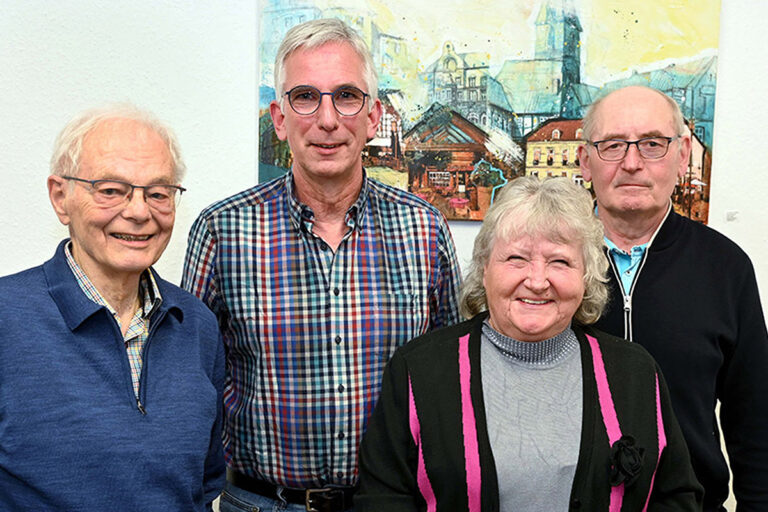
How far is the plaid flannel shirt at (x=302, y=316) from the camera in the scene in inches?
59.7

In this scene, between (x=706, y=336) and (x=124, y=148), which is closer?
(x=124, y=148)

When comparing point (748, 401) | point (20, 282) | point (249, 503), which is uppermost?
point (20, 282)

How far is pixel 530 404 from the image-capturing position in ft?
4.37

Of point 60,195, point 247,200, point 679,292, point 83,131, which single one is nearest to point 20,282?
point 60,195

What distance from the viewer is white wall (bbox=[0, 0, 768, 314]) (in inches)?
89.3

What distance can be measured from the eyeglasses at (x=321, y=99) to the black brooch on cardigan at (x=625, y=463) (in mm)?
967

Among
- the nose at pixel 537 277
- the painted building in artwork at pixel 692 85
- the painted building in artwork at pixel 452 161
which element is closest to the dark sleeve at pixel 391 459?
the nose at pixel 537 277

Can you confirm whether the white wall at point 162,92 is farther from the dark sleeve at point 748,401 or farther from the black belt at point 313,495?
the black belt at point 313,495

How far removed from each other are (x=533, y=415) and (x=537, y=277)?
29cm

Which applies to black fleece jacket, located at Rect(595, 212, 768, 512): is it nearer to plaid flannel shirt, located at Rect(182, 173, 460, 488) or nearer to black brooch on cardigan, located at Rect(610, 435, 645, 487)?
black brooch on cardigan, located at Rect(610, 435, 645, 487)

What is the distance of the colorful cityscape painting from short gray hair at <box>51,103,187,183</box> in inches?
38.1

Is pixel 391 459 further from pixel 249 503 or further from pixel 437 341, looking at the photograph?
pixel 249 503

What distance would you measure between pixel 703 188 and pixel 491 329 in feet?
4.18

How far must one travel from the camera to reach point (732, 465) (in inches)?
67.6
